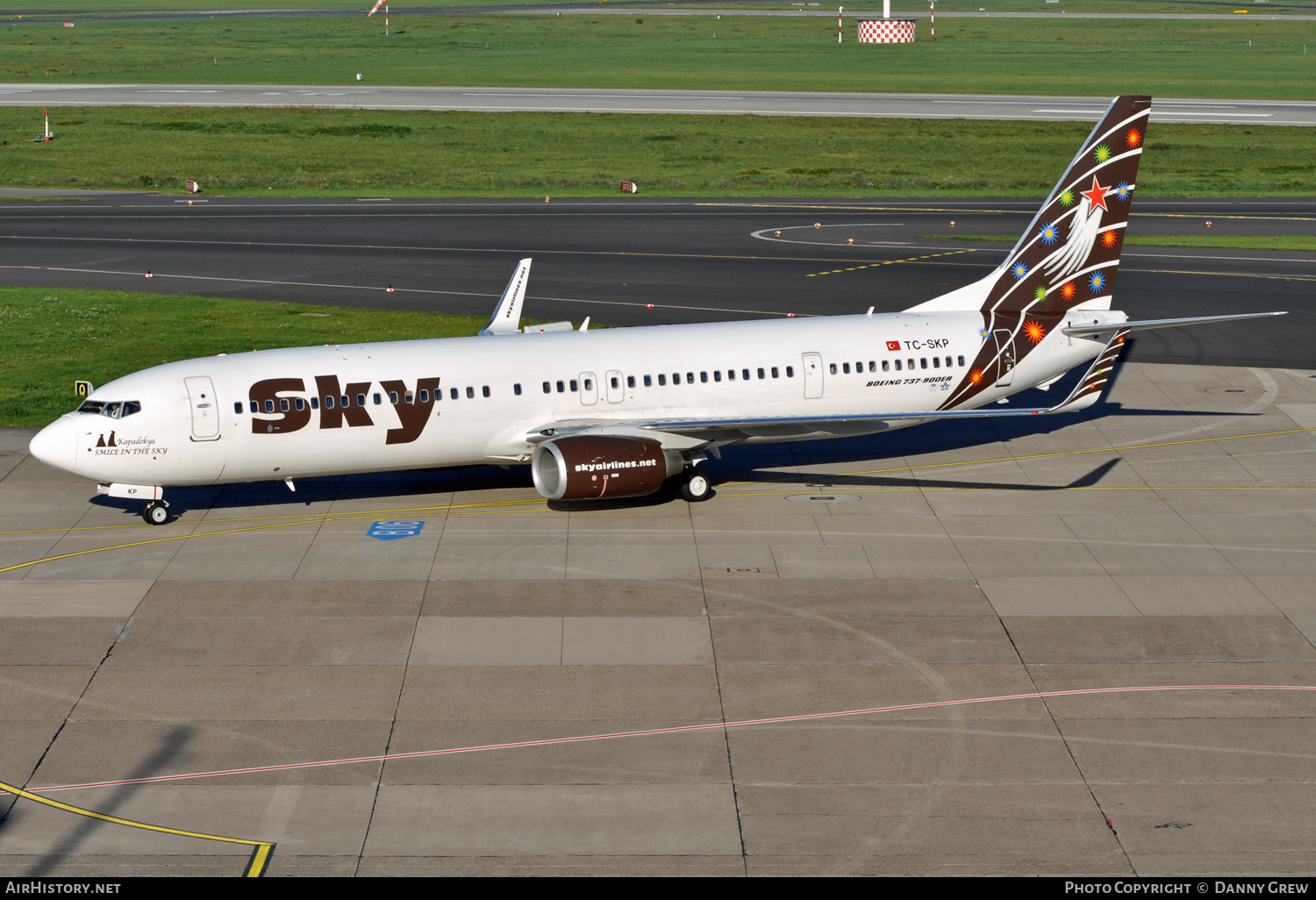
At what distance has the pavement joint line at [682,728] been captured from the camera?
75.1ft

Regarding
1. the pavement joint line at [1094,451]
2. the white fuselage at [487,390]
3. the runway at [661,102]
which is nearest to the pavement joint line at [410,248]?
the pavement joint line at [1094,451]

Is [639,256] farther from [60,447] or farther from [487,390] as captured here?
[60,447]

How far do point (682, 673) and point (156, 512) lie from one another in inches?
620

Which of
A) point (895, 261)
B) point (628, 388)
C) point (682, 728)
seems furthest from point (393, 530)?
point (895, 261)

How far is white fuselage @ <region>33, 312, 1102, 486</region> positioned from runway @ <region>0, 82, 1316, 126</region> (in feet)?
281

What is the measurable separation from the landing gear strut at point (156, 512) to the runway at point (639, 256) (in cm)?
2331

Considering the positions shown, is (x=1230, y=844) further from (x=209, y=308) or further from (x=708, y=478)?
(x=209, y=308)

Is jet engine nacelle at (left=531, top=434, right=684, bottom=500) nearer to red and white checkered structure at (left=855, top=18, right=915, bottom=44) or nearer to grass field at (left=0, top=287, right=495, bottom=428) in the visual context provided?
grass field at (left=0, top=287, right=495, bottom=428)

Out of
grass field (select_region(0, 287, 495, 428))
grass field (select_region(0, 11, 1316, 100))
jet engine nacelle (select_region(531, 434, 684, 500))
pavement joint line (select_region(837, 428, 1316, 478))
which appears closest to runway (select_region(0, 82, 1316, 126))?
grass field (select_region(0, 11, 1316, 100))

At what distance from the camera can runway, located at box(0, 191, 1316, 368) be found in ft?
192

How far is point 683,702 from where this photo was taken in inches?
1008

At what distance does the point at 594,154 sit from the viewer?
103125 mm

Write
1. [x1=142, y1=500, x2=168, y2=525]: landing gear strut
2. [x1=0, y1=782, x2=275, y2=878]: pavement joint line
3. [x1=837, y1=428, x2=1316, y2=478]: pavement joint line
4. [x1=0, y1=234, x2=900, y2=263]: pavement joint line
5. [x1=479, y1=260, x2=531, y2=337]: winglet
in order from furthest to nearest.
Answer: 1. [x1=0, y1=234, x2=900, y2=263]: pavement joint line
2. [x1=479, y1=260, x2=531, y2=337]: winglet
3. [x1=837, y1=428, x2=1316, y2=478]: pavement joint line
4. [x1=142, y1=500, x2=168, y2=525]: landing gear strut
5. [x1=0, y1=782, x2=275, y2=878]: pavement joint line
